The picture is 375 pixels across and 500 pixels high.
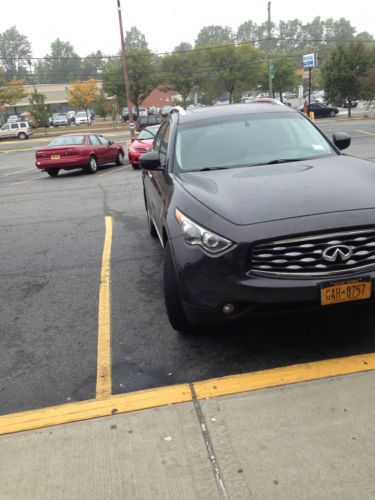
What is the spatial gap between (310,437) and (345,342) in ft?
3.77

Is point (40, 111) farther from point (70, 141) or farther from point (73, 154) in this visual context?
point (73, 154)

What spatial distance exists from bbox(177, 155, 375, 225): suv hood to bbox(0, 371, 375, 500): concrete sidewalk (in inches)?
43.4

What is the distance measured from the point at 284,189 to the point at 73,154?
42.9ft

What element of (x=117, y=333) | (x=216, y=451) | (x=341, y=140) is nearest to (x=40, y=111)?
(x=341, y=140)

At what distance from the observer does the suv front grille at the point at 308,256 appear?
9.78ft

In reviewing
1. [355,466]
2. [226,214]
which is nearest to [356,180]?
[226,214]

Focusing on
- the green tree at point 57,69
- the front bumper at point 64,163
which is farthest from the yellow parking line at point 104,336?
the green tree at point 57,69

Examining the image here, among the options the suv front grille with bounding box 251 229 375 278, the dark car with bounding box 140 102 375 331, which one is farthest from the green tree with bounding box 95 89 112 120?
the suv front grille with bounding box 251 229 375 278

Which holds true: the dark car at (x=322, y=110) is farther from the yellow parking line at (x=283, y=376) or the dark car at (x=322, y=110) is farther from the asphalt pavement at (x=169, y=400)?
the yellow parking line at (x=283, y=376)

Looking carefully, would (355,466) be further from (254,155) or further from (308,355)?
(254,155)

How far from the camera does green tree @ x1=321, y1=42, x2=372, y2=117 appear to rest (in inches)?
1481

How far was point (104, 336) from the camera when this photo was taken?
12.8ft

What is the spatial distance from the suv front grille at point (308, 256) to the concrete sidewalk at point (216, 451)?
71 cm

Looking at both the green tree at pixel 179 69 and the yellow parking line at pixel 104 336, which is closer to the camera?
the yellow parking line at pixel 104 336
